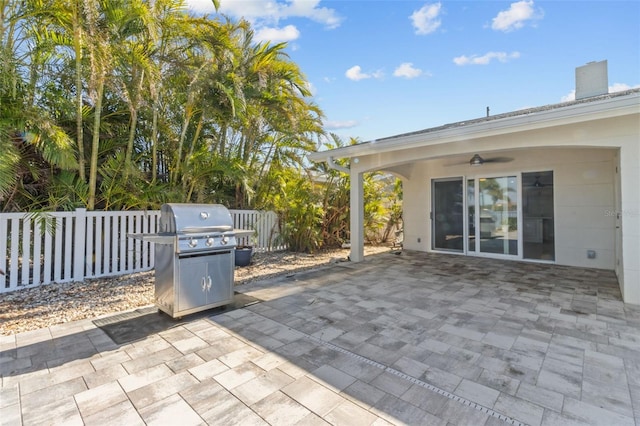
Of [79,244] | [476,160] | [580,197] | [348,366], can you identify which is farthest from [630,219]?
[79,244]

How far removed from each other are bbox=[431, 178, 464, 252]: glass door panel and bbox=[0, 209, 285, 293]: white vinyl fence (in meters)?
7.92

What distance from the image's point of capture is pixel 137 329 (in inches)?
144

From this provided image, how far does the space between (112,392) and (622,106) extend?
22.8ft

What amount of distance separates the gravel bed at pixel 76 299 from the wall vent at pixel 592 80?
9.36 meters

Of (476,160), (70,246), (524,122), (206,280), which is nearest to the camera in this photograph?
(206,280)

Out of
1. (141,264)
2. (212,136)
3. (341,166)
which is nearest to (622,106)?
(341,166)

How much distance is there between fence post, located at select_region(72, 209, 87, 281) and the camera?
5.57 metres

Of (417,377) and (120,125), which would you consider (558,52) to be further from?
(120,125)

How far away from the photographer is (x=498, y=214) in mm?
8328

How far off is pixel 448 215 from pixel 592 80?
520 cm

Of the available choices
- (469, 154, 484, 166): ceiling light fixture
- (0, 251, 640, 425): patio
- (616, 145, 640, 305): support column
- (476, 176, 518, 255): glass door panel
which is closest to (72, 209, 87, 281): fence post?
(0, 251, 640, 425): patio

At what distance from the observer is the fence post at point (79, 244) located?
557 centimetres

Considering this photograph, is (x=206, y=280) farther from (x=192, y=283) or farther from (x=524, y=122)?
(x=524, y=122)

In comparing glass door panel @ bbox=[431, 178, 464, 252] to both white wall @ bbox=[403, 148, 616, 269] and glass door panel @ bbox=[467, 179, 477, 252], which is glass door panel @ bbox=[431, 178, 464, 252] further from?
white wall @ bbox=[403, 148, 616, 269]
